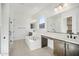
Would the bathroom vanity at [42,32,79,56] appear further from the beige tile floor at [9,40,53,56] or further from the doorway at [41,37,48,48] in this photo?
the beige tile floor at [9,40,53,56]

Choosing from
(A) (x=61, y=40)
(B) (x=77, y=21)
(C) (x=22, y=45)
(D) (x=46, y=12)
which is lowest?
(C) (x=22, y=45)

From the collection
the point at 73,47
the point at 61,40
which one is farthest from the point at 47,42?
the point at 73,47

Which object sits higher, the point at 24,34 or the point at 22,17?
the point at 22,17

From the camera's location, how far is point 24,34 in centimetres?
380

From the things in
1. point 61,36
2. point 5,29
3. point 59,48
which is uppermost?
point 5,29

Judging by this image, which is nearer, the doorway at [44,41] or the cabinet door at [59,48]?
the cabinet door at [59,48]

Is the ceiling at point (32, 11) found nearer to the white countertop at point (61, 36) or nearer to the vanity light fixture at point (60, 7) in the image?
the vanity light fixture at point (60, 7)

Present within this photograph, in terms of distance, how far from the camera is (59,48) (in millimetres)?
3500

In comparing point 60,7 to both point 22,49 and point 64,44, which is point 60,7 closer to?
point 64,44

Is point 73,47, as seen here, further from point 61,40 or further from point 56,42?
point 56,42

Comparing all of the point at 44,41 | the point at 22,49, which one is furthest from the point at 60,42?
the point at 22,49

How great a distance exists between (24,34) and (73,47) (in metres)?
1.69

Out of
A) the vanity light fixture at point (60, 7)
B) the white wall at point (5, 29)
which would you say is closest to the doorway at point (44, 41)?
the vanity light fixture at point (60, 7)

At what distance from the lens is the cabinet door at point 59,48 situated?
3.29m
